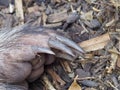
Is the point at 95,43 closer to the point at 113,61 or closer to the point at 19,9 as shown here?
the point at 113,61

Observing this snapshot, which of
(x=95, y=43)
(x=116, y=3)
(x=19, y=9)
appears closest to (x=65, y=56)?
(x=95, y=43)

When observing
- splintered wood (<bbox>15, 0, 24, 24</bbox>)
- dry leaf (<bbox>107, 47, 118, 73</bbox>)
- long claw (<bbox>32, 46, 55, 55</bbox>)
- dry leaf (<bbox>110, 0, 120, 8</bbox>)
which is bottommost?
dry leaf (<bbox>107, 47, 118, 73</bbox>)

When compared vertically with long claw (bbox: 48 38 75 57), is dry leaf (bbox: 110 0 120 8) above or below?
above

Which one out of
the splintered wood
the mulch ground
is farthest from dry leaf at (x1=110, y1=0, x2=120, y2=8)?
the splintered wood

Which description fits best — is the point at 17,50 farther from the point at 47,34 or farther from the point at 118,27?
the point at 118,27

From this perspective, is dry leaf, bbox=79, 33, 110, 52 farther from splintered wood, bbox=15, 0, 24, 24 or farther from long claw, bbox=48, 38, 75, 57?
splintered wood, bbox=15, 0, 24, 24

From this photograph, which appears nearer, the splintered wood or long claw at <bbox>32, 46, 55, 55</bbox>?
long claw at <bbox>32, 46, 55, 55</bbox>

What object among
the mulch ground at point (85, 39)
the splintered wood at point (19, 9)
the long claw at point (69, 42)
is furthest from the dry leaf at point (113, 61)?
the splintered wood at point (19, 9)
